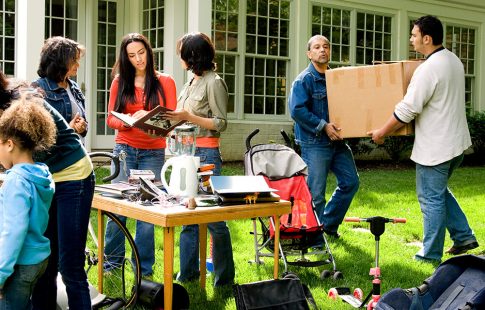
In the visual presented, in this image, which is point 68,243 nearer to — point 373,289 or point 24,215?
point 24,215

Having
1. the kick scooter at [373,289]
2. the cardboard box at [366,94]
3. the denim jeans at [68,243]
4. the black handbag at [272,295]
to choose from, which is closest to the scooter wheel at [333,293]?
the kick scooter at [373,289]

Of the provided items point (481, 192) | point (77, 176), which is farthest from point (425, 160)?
point (481, 192)

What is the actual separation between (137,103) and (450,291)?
249cm

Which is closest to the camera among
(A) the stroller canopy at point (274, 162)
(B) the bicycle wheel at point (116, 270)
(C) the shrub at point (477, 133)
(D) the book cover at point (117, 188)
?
(D) the book cover at point (117, 188)

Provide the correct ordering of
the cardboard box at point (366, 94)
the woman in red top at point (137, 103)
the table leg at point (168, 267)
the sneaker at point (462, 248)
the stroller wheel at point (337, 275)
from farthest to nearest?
1. the sneaker at point (462, 248)
2. the cardboard box at point (366, 94)
3. the stroller wheel at point (337, 275)
4. the woman in red top at point (137, 103)
5. the table leg at point (168, 267)

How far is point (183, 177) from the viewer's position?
3.99 meters

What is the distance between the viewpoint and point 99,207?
4.16 m

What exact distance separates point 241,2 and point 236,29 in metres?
0.51

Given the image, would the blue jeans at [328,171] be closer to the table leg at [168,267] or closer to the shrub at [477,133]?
the table leg at [168,267]

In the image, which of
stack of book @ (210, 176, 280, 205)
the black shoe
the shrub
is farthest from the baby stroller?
the shrub

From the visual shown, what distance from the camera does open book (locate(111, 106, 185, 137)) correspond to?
4.16m

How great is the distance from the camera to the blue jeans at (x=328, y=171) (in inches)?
245

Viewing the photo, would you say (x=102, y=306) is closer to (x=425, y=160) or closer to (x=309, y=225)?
(x=309, y=225)

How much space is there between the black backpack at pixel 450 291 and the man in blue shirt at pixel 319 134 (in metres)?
2.30
